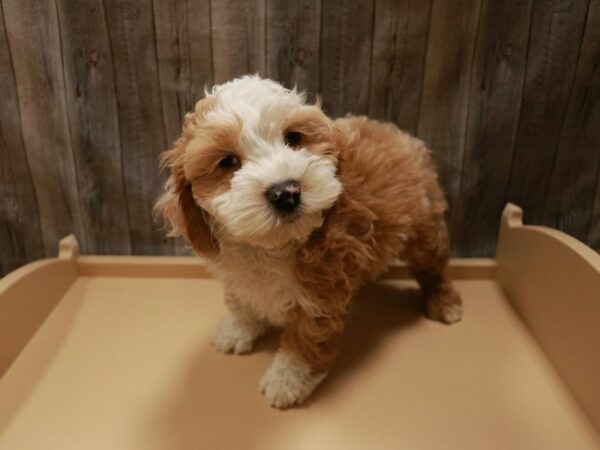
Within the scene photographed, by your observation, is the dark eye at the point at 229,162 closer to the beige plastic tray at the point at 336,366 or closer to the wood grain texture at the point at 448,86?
the beige plastic tray at the point at 336,366

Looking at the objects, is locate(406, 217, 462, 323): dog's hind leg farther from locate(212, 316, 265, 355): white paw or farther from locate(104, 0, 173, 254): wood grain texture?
locate(104, 0, 173, 254): wood grain texture

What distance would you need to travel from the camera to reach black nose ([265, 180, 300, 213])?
916mm

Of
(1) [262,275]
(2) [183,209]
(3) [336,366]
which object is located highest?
(2) [183,209]

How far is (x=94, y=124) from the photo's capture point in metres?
1.47

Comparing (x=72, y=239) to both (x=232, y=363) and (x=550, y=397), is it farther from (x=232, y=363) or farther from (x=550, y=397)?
(x=550, y=397)

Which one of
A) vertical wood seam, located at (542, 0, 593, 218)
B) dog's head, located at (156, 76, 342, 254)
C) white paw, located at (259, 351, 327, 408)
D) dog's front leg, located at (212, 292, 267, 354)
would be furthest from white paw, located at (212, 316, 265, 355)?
vertical wood seam, located at (542, 0, 593, 218)

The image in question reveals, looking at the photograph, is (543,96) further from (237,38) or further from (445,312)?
(237,38)

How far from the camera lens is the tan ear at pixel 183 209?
40.4 inches

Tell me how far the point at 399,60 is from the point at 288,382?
2.83 ft

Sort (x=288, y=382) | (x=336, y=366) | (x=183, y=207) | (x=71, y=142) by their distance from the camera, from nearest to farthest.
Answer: (x=183, y=207) < (x=288, y=382) < (x=336, y=366) < (x=71, y=142)

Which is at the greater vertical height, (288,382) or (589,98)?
(589,98)

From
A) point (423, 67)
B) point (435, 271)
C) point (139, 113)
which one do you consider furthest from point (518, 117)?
point (139, 113)

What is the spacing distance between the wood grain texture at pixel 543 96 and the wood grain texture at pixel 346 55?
426mm

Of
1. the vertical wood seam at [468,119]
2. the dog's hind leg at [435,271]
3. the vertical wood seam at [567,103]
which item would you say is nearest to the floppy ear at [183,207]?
the dog's hind leg at [435,271]
